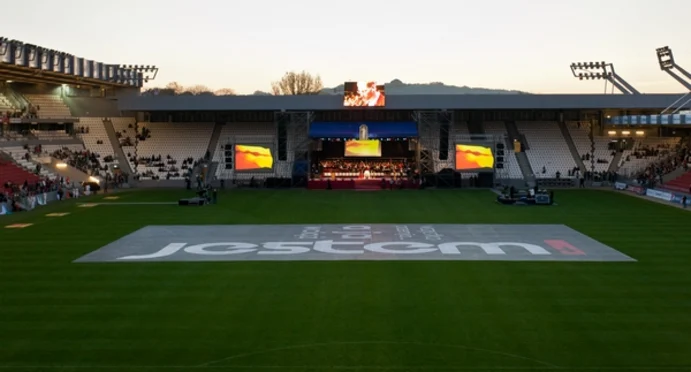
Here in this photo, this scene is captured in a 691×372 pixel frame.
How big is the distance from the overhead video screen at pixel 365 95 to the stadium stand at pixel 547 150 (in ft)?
50.7

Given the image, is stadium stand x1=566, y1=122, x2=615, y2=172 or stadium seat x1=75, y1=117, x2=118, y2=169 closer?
stadium stand x1=566, y1=122, x2=615, y2=172

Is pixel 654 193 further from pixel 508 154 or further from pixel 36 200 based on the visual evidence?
pixel 36 200

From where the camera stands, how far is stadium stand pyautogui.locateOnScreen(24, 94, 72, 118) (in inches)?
2287

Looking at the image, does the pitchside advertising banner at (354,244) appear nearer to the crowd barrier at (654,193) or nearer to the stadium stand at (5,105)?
the crowd barrier at (654,193)

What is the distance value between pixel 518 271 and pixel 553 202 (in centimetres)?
2253

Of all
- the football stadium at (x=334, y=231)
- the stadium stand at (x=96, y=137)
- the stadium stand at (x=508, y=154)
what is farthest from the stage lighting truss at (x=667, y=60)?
the stadium stand at (x=96, y=137)

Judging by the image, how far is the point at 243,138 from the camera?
60531mm

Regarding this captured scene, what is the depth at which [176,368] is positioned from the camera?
1195cm

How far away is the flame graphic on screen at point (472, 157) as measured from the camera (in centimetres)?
5206

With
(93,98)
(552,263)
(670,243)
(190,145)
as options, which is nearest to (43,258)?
(552,263)

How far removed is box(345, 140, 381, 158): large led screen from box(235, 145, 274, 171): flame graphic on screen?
30.2ft

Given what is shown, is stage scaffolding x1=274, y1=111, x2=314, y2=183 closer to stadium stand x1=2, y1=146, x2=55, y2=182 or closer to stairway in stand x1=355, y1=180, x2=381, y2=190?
stairway in stand x1=355, y1=180, x2=381, y2=190

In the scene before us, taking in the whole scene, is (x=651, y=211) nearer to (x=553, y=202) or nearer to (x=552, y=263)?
(x=553, y=202)

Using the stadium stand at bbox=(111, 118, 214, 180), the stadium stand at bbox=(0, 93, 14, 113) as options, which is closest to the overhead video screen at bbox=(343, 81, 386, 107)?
the stadium stand at bbox=(111, 118, 214, 180)
